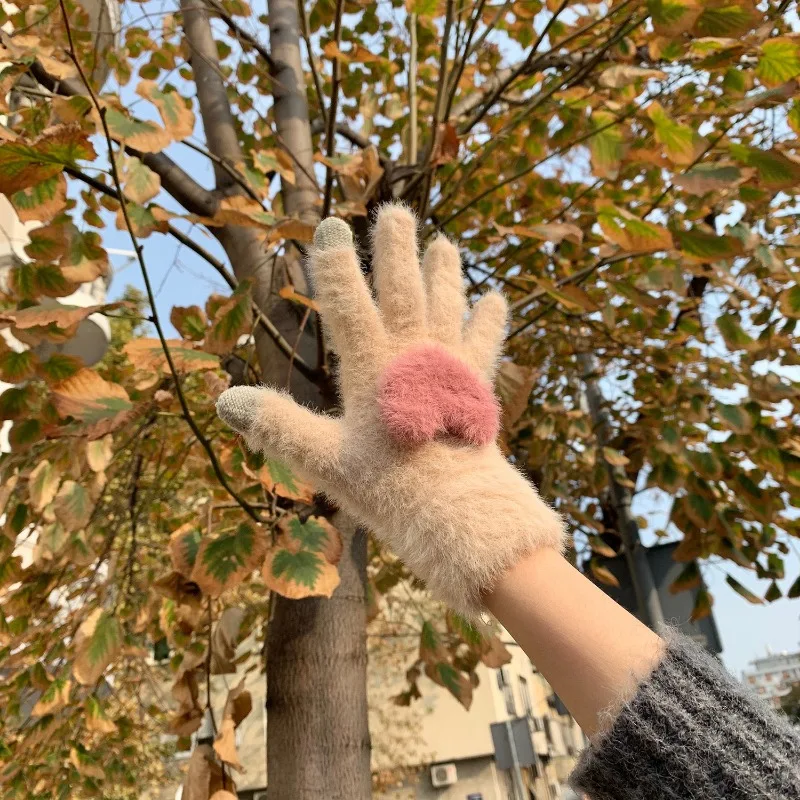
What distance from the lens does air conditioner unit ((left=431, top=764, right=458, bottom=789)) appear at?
28.8 ft

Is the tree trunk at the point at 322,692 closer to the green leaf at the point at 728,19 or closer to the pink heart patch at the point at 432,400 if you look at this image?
the pink heart patch at the point at 432,400

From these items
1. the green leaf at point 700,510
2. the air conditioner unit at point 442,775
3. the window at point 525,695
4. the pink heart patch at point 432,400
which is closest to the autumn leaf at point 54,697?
the pink heart patch at point 432,400

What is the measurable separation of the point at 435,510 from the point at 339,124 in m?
2.27

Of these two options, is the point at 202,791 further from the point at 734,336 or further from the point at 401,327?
the point at 734,336

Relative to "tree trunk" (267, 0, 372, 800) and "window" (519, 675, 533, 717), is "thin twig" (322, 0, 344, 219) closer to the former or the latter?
"tree trunk" (267, 0, 372, 800)

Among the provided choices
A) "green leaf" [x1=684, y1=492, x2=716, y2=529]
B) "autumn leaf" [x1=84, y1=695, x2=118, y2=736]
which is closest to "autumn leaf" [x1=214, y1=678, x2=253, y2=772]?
"autumn leaf" [x1=84, y1=695, x2=118, y2=736]

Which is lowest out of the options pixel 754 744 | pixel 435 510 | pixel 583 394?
pixel 754 744

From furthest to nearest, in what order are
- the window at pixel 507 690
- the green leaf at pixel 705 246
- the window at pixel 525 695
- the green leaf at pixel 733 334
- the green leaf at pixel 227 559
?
the window at pixel 525 695 < the window at pixel 507 690 < the green leaf at pixel 733 334 < the green leaf at pixel 705 246 < the green leaf at pixel 227 559

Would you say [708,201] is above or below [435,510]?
above

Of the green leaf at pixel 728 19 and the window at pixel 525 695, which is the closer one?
the green leaf at pixel 728 19

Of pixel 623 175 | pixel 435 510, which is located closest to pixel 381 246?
pixel 435 510

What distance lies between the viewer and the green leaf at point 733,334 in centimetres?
211

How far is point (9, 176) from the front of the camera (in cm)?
104

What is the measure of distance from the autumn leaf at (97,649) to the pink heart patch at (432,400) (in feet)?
3.67
